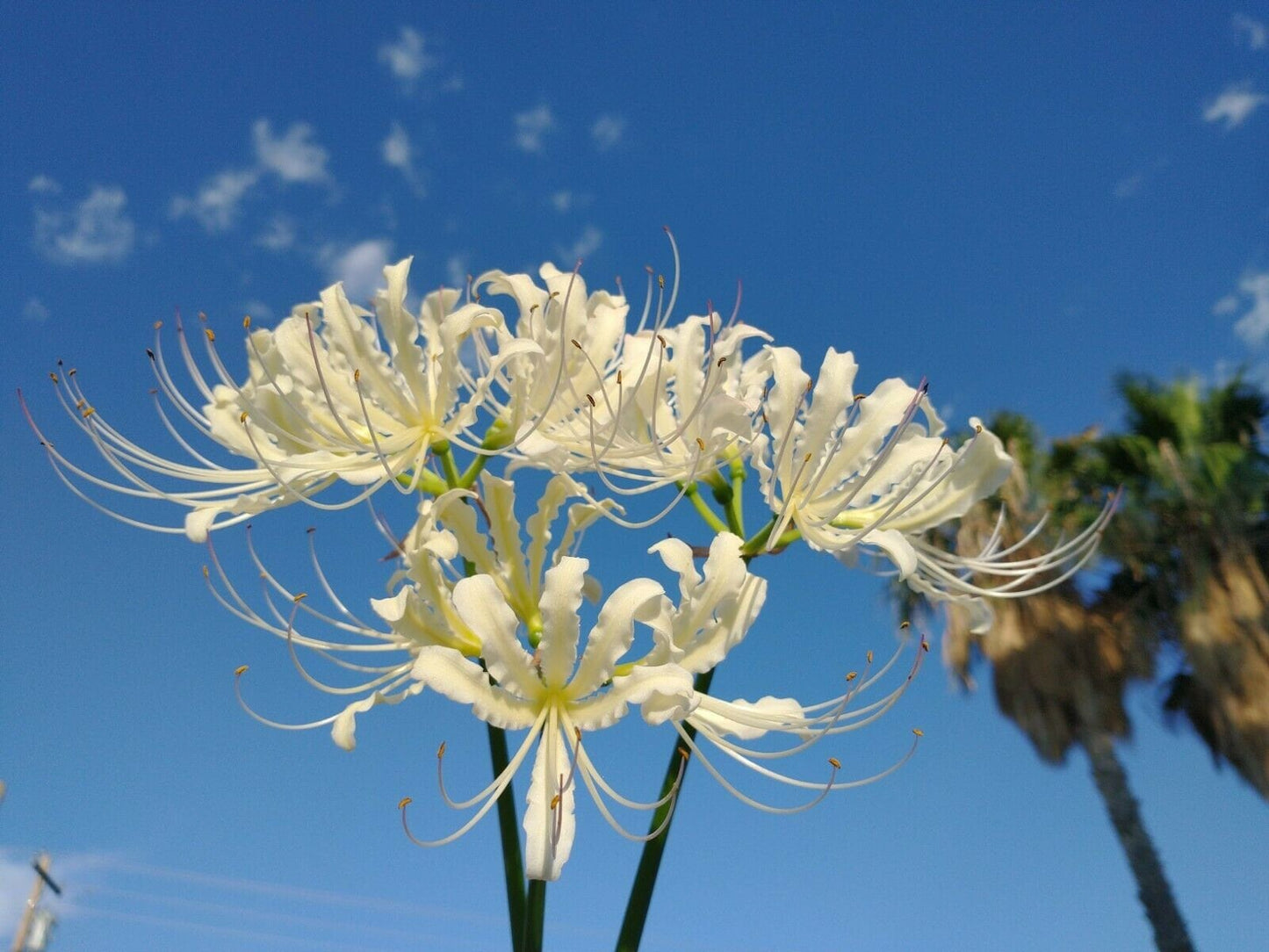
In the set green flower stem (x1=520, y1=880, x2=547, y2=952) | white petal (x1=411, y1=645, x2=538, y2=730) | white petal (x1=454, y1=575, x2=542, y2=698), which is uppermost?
white petal (x1=454, y1=575, x2=542, y2=698)

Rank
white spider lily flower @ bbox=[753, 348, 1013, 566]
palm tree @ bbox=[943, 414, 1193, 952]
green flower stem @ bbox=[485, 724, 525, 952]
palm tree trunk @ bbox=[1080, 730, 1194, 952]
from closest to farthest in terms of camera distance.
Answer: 1. green flower stem @ bbox=[485, 724, 525, 952]
2. white spider lily flower @ bbox=[753, 348, 1013, 566]
3. palm tree trunk @ bbox=[1080, 730, 1194, 952]
4. palm tree @ bbox=[943, 414, 1193, 952]

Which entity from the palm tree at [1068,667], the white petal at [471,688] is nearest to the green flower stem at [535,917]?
the white petal at [471,688]

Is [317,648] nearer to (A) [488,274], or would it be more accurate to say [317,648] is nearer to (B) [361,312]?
(B) [361,312]

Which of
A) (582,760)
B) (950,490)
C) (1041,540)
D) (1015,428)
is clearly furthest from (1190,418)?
(582,760)

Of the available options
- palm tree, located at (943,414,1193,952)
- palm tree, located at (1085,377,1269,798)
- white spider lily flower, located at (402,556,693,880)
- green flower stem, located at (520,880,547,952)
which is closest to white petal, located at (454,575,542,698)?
white spider lily flower, located at (402,556,693,880)

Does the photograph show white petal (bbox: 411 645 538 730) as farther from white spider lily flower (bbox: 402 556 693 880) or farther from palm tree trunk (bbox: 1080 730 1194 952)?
palm tree trunk (bbox: 1080 730 1194 952)

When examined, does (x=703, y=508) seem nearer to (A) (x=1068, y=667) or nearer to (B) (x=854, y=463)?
(B) (x=854, y=463)
